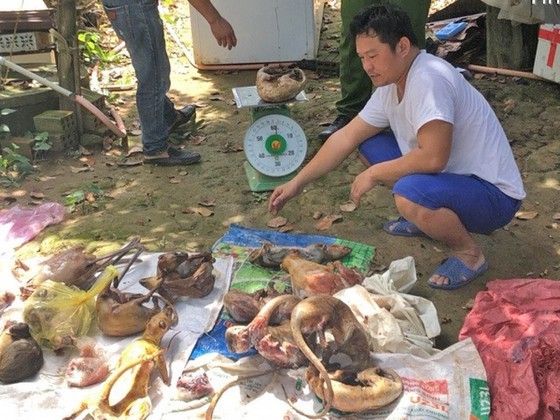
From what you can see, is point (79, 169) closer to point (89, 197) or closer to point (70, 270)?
point (89, 197)

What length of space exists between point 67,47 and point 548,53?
13.7ft

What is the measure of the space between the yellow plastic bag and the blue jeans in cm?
228

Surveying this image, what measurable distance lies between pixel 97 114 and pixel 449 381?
12.5 feet

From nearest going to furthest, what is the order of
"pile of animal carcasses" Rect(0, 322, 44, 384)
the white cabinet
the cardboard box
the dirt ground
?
1. "pile of animal carcasses" Rect(0, 322, 44, 384)
2. the dirt ground
3. the cardboard box
4. the white cabinet

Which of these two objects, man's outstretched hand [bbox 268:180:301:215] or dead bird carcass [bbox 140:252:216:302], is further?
man's outstretched hand [bbox 268:180:301:215]

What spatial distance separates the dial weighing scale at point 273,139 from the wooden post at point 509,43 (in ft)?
9.13

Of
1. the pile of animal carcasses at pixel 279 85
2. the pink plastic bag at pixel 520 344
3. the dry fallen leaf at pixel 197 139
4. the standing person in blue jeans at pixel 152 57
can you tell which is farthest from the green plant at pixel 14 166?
the pink plastic bag at pixel 520 344

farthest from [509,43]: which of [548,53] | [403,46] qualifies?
[403,46]

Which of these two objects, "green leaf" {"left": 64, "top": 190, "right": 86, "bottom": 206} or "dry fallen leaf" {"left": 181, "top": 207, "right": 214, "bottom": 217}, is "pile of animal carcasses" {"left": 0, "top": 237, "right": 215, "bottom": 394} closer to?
"dry fallen leaf" {"left": 181, "top": 207, "right": 214, "bottom": 217}

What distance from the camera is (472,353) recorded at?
9.22 ft

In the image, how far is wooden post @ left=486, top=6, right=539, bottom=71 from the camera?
629cm

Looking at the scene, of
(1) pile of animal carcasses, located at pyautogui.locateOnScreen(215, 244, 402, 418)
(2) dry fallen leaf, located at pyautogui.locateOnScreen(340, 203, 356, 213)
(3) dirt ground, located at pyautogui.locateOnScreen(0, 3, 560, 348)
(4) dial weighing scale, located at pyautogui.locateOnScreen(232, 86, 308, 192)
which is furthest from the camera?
(2) dry fallen leaf, located at pyautogui.locateOnScreen(340, 203, 356, 213)

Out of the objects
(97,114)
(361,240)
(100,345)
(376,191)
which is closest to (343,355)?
(100,345)

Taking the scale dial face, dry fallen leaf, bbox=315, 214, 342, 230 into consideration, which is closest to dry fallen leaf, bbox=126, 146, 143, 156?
the scale dial face
